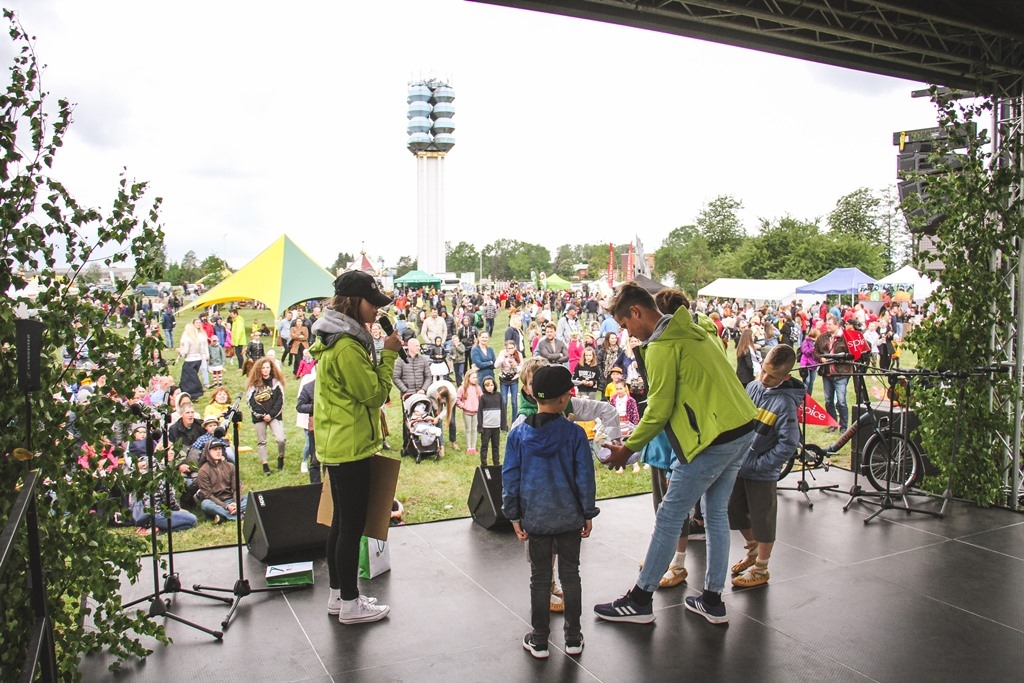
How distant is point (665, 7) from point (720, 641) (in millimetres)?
4158

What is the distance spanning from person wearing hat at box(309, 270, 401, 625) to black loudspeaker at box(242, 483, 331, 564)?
3.82 feet

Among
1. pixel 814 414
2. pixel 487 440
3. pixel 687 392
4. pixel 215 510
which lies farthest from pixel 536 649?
pixel 487 440

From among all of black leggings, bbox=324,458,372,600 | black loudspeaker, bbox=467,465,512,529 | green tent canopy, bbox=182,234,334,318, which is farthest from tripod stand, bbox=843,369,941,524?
green tent canopy, bbox=182,234,334,318

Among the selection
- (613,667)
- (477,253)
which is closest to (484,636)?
(613,667)

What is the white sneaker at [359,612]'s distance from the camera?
400cm

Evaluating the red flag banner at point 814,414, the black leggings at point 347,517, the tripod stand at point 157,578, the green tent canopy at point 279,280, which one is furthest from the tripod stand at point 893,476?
the green tent canopy at point 279,280

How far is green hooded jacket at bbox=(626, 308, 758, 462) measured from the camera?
3676 millimetres

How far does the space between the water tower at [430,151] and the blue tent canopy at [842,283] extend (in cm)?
6696

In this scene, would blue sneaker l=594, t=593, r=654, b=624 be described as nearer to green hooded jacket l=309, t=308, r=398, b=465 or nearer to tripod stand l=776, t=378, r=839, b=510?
green hooded jacket l=309, t=308, r=398, b=465

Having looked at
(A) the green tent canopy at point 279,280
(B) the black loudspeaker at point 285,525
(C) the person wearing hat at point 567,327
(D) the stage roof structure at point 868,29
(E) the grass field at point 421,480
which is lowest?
(E) the grass field at point 421,480

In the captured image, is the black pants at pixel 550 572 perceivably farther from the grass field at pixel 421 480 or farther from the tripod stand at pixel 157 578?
the grass field at pixel 421 480

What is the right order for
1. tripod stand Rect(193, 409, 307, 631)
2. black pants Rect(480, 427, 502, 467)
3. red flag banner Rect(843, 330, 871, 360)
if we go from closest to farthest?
1. tripod stand Rect(193, 409, 307, 631)
2. black pants Rect(480, 427, 502, 467)
3. red flag banner Rect(843, 330, 871, 360)

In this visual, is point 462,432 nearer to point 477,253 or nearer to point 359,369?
point 359,369

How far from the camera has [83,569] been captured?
314 centimetres
